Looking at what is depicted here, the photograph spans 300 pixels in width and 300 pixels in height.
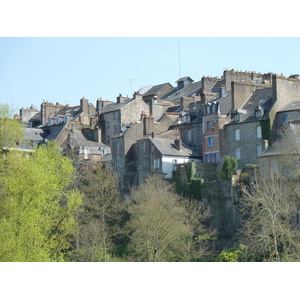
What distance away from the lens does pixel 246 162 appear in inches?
2208

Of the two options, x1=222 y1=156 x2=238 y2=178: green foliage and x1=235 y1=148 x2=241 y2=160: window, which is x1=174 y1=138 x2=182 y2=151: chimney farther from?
x1=222 y1=156 x2=238 y2=178: green foliage

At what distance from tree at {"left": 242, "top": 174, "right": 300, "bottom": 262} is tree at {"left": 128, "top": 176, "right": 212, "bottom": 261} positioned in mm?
4131

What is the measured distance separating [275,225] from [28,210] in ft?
46.1

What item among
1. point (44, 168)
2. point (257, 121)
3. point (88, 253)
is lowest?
point (88, 253)

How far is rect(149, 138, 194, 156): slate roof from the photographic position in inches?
2355

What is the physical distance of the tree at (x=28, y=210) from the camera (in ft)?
96.7

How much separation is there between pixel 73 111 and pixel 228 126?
91.0 feet

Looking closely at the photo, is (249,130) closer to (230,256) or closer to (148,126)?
(148,126)

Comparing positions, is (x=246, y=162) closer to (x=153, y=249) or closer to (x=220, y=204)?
(x=220, y=204)

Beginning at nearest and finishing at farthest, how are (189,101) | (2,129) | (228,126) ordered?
(2,129) → (228,126) → (189,101)

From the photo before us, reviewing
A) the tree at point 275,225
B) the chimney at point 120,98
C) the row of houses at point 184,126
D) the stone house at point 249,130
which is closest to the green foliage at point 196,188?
the row of houses at point 184,126

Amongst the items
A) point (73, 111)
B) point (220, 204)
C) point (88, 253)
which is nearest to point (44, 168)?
point (88, 253)

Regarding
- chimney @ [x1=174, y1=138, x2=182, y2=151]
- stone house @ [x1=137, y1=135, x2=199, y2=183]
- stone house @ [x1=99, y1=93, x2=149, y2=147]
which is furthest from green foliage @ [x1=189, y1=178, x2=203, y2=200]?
stone house @ [x1=99, y1=93, x2=149, y2=147]

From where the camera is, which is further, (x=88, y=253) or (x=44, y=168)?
(x=88, y=253)
